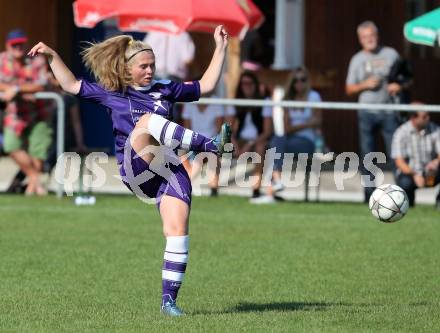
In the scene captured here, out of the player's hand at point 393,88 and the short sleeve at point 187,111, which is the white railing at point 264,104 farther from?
the short sleeve at point 187,111

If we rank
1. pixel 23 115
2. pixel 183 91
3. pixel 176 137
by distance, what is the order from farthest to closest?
1. pixel 23 115
2. pixel 183 91
3. pixel 176 137

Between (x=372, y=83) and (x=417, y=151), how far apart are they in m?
1.05

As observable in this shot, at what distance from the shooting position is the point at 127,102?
8.21 metres

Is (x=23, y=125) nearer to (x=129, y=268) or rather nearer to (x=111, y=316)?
(x=129, y=268)

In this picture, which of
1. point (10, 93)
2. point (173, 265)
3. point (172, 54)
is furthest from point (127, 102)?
point (172, 54)

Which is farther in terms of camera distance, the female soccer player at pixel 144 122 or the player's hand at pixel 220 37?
the player's hand at pixel 220 37

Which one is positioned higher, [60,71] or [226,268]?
[60,71]

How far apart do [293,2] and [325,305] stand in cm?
1251

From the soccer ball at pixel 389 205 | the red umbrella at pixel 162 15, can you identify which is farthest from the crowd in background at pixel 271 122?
the soccer ball at pixel 389 205

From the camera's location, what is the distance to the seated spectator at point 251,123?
52.7 ft

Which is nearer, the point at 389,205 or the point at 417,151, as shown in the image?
the point at 389,205

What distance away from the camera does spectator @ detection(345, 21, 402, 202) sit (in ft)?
50.7

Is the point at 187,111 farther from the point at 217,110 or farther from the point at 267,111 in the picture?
the point at 267,111

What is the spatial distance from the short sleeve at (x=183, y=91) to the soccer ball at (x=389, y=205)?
193cm
